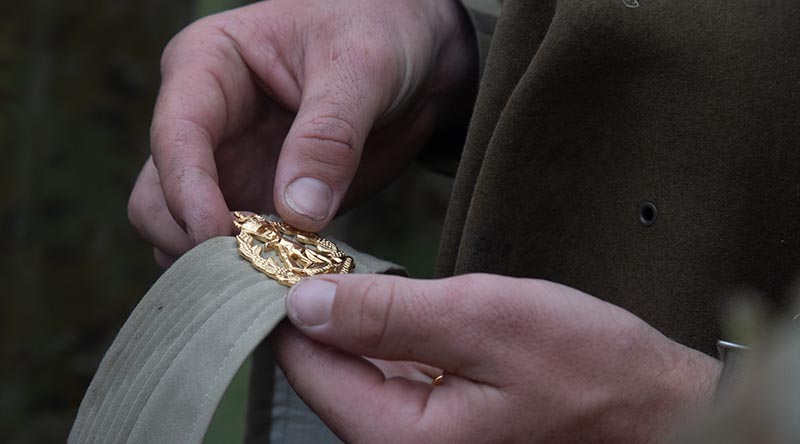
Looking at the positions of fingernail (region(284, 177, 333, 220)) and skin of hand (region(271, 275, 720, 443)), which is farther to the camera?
fingernail (region(284, 177, 333, 220))

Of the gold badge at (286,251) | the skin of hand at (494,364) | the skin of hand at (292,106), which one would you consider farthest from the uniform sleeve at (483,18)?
the skin of hand at (494,364)

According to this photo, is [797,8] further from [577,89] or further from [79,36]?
[79,36]

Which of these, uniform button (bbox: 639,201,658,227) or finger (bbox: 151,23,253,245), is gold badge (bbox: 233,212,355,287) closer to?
finger (bbox: 151,23,253,245)

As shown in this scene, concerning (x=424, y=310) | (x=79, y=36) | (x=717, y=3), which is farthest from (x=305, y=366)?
(x=79, y=36)

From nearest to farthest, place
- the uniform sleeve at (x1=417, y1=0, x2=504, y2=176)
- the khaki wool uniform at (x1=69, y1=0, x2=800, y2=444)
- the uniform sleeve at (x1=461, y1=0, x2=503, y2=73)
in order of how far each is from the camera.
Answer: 1. the khaki wool uniform at (x1=69, y1=0, x2=800, y2=444)
2. the uniform sleeve at (x1=461, y1=0, x2=503, y2=73)
3. the uniform sleeve at (x1=417, y1=0, x2=504, y2=176)

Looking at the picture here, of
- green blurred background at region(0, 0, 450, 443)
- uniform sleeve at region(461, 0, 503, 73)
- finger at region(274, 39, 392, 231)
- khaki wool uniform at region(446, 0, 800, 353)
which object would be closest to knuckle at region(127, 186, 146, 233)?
finger at region(274, 39, 392, 231)

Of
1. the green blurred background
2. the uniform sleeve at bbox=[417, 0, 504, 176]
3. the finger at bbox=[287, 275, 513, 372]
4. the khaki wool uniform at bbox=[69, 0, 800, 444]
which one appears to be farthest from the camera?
the green blurred background
